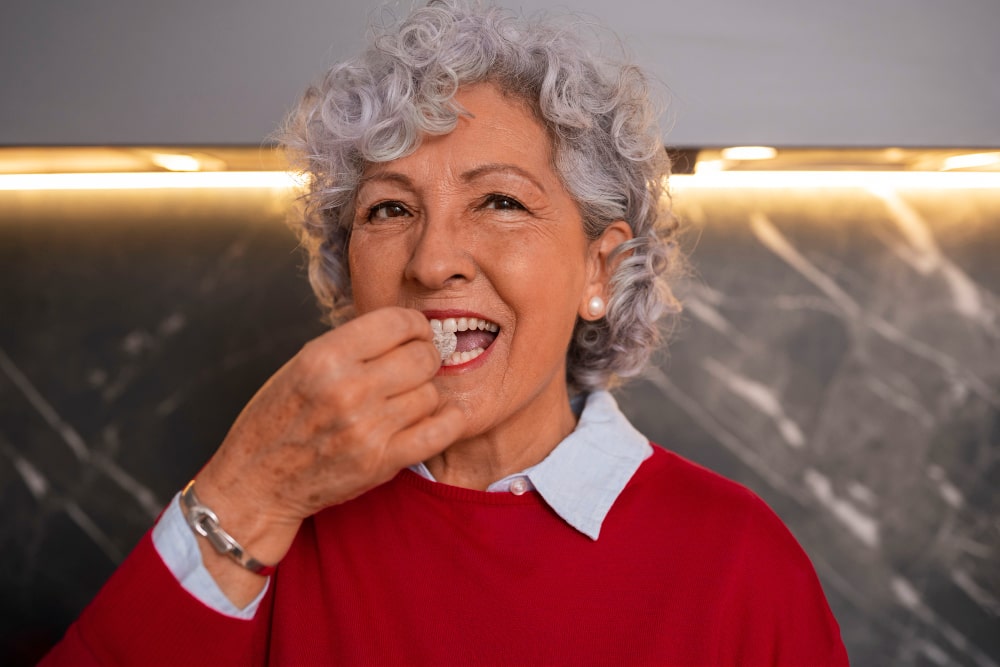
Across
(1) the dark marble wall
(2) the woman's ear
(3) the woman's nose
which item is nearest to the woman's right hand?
(3) the woman's nose

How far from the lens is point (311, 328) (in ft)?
5.87

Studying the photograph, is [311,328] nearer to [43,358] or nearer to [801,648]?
[43,358]

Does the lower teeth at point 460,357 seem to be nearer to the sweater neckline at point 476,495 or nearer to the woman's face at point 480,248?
the woman's face at point 480,248

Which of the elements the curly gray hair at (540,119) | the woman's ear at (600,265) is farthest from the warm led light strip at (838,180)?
the woman's ear at (600,265)

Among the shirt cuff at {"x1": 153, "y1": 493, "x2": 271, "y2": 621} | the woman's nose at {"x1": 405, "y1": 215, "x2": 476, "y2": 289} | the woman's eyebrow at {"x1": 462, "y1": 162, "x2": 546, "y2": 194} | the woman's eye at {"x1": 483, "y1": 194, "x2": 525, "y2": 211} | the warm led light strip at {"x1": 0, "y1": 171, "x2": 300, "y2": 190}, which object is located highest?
the warm led light strip at {"x1": 0, "y1": 171, "x2": 300, "y2": 190}

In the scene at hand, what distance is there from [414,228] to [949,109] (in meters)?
1.04

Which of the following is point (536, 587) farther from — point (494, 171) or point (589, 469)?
point (494, 171)

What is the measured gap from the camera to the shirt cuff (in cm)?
85

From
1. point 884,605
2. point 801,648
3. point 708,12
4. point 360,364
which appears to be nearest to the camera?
point 360,364

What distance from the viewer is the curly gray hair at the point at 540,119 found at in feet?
3.49

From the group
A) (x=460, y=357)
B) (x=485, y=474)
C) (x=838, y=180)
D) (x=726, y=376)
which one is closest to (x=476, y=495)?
(x=485, y=474)

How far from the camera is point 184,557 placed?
2.78 ft

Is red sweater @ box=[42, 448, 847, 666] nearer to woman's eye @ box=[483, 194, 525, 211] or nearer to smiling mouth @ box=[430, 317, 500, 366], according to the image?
smiling mouth @ box=[430, 317, 500, 366]

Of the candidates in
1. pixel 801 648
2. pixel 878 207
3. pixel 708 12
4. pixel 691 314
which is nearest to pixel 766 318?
pixel 691 314
